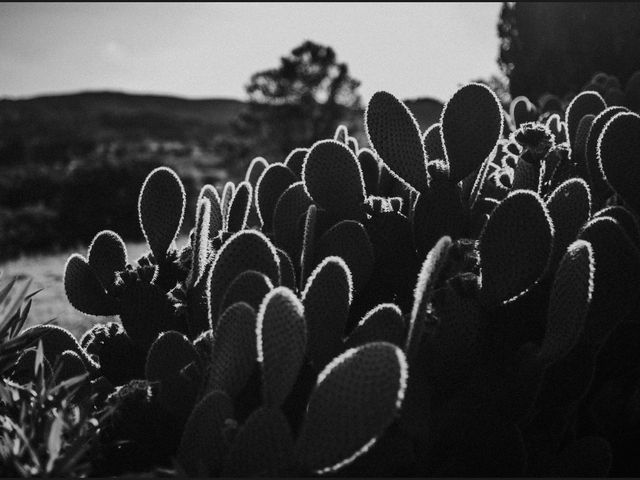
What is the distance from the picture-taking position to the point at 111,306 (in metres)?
1.66

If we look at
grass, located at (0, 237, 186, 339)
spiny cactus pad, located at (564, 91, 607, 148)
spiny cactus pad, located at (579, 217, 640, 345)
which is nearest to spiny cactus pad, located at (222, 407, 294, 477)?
spiny cactus pad, located at (579, 217, 640, 345)

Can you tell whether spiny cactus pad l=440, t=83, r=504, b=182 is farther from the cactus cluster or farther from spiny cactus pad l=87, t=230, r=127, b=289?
spiny cactus pad l=87, t=230, r=127, b=289

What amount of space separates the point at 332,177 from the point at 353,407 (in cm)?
76

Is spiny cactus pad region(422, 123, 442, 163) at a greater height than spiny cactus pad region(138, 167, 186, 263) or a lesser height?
greater

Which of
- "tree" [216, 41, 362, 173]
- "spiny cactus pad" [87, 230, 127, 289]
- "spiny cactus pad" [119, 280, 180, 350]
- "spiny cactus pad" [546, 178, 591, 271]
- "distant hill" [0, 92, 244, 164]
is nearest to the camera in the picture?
"spiny cactus pad" [546, 178, 591, 271]

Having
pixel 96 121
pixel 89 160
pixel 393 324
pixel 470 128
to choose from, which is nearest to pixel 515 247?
pixel 393 324

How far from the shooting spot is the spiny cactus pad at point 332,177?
5.02 ft

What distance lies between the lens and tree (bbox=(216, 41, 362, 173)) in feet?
88.0

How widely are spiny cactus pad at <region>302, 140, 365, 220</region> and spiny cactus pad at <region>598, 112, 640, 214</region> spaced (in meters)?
0.59

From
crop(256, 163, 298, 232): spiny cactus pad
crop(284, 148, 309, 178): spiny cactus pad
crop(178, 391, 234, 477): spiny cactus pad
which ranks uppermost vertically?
crop(284, 148, 309, 178): spiny cactus pad

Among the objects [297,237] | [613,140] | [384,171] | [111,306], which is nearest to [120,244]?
[111,306]

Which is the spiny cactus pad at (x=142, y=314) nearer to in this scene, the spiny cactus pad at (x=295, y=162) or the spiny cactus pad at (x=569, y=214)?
the spiny cactus pad at (x=295, y=162)

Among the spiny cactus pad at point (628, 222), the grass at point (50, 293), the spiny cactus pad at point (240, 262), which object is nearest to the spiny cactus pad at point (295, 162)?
the spiny cactus pad at point (240, 262)

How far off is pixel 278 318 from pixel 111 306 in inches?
33.6
